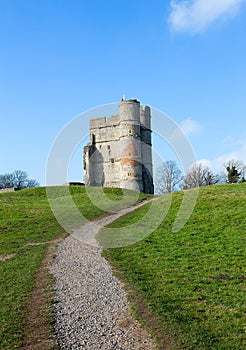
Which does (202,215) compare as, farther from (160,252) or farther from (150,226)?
(160,252)

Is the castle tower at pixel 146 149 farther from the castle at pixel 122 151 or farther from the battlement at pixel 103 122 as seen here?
the battlement at pixel 103 122

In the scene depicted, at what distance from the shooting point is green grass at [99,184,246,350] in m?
9.66

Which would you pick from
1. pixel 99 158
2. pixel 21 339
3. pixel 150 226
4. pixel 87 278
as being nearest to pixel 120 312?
pixel 21 339

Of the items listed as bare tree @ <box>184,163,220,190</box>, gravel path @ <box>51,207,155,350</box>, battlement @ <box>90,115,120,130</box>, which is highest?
battlement @ <box>90,115,120,130</box>

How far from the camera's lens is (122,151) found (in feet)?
212

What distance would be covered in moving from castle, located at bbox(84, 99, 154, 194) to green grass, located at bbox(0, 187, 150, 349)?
1170 centimetres

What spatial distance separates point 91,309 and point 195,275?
518cm

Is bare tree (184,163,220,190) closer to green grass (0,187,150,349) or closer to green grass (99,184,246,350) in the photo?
green grass (0,187,150,349)

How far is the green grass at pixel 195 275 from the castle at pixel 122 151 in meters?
35.6

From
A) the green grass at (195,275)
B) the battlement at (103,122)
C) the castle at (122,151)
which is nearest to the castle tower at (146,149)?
the castle at (122,151)

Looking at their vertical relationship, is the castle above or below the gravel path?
above

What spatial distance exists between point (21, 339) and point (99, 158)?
201 feet

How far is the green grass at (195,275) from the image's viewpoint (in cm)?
966

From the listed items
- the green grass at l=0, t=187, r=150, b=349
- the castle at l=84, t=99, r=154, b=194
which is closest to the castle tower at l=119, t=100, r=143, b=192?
the castle at l=84, t=99, r=154, b=194
